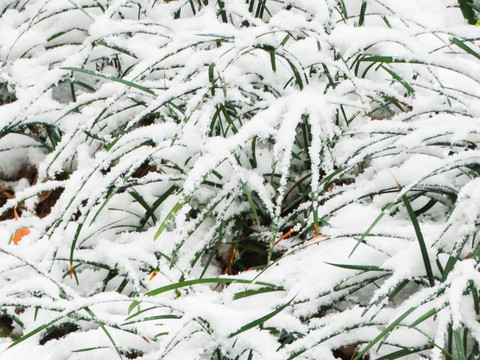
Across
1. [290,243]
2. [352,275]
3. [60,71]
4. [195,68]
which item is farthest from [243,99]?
[60,71]

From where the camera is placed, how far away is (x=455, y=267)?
71 cm

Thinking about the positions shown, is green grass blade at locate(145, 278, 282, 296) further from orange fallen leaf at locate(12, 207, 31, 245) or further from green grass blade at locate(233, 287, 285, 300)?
orange fallen leaf at locate(12, 207, 31, 245)

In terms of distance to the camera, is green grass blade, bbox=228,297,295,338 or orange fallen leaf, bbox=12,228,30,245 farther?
orange fallen leaf, bbox=12,228,30,245

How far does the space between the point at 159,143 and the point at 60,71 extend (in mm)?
378

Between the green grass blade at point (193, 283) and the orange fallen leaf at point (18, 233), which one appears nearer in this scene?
Answer: the green grass blade at point (193, 283)

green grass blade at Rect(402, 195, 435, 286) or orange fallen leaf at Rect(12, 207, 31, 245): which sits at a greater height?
green grass blade at Rect(402, 195, 435, 286)

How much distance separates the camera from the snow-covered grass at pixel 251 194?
77cm

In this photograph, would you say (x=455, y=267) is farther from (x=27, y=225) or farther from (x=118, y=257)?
(x=27, y=225)

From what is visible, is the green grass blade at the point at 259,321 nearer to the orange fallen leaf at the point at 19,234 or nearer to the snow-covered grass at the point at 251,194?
the snow-covered grass at the point at 251,194

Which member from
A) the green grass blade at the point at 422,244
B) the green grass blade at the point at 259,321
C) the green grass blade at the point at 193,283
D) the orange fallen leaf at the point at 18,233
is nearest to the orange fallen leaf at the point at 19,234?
the orange fallen leaf at the point at 18,233

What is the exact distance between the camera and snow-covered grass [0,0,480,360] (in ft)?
2.54

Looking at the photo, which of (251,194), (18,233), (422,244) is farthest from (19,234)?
(422,244)

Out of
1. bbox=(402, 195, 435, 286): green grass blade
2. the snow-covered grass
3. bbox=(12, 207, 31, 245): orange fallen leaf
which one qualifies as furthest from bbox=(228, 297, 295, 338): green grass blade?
bbox=(12, 207, 31, 245): orange fallen leaf

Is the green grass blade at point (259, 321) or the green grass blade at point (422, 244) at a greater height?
the green grass blade at point (422, 244)
